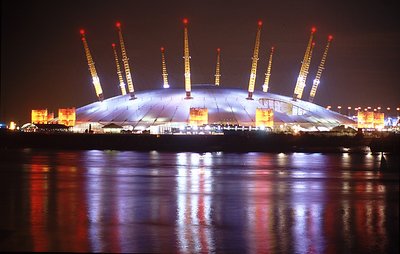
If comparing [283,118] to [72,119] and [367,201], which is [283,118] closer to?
[72,119]

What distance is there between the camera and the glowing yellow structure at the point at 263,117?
114438 millimetres

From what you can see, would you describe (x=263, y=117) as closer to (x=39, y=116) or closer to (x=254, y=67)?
(x=254, y=67)

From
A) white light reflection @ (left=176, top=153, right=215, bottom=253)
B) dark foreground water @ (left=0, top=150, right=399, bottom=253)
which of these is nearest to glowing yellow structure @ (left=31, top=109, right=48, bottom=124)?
dark foreground water @ (left=0, top=150, right=399, bottom=253)

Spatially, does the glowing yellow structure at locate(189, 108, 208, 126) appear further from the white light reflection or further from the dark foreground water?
the white light reflection

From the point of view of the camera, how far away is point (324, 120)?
129750mm

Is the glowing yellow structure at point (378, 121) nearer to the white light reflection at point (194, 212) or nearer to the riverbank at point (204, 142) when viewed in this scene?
the riverbank at point (204, 142)

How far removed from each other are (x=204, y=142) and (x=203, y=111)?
979 inches

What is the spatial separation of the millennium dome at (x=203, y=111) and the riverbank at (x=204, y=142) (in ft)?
71.2

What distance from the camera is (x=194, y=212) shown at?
Answer: 82.8 feet

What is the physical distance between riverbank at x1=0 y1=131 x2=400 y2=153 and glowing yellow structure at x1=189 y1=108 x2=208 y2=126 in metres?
17.4

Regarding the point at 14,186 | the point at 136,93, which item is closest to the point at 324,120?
the point at 136,93

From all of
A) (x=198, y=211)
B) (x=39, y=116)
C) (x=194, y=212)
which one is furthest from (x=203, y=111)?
(x=194, y=212)

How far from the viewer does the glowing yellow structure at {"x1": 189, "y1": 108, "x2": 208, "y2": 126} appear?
111812 millimetres

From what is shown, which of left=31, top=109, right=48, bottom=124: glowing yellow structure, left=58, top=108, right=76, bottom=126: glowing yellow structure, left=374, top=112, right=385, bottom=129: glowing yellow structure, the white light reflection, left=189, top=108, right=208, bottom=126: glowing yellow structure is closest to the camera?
the white light reflection
